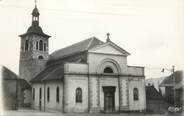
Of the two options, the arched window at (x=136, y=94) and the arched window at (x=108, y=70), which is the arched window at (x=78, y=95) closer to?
the arched window at (x=108, y=70)

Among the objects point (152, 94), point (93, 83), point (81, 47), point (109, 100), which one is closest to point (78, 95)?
point (93, 83)

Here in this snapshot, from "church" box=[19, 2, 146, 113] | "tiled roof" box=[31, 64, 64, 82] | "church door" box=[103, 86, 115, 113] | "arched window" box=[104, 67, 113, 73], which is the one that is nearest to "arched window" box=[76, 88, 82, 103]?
"church" box=[19, 2, 146, 113]

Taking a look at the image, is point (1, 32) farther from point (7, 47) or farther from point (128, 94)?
point (128, 94)

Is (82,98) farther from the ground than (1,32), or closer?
closer

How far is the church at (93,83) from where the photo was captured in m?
16.3

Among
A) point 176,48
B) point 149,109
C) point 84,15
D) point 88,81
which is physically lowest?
point 149,109

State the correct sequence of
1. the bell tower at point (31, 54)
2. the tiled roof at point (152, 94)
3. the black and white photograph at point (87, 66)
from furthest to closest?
the bell tower at point (31, 54) → the tiled roof at point (152, 94) → the black and white photograph at point (87, 66)

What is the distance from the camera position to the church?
16.3m

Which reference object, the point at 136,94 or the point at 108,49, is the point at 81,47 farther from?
the point at 136,94

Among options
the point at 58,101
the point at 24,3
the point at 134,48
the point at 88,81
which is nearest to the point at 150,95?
the point at 88,81

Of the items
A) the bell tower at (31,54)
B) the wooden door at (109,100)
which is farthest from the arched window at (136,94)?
the bell tower at (31,54)

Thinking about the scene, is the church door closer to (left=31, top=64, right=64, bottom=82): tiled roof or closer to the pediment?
the pediment

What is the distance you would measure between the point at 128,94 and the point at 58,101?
421 centimetres

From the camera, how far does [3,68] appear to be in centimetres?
885
